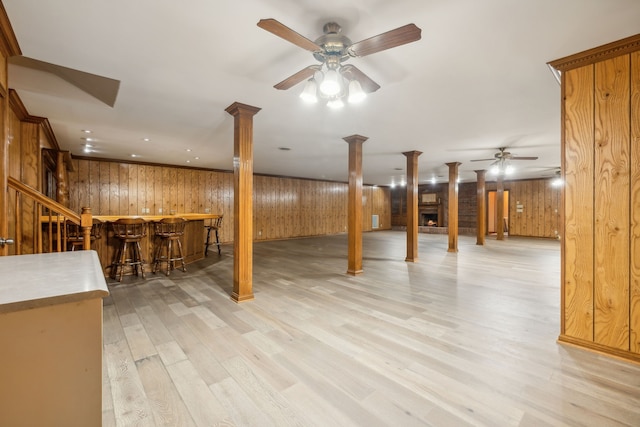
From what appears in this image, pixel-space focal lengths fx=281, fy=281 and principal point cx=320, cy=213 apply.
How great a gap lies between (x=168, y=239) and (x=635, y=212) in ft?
19.0

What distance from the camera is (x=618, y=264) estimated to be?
2.19 meters

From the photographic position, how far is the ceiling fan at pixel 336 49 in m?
1.64

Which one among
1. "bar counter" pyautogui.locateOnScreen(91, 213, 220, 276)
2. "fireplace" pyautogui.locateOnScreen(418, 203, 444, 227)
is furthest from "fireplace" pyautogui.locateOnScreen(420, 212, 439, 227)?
"bar counter" pyautogui.locateOnScreen(91, 213, 220, 276)

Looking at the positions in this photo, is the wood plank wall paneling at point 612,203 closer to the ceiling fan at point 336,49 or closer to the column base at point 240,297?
the ceiling fan at point 336,49

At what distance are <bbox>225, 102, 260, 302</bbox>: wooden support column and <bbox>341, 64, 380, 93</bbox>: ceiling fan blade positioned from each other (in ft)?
5.59

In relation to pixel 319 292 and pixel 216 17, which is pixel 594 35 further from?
pixel 319 292

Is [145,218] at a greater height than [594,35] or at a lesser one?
lesser

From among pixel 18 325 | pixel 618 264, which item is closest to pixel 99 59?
pixel 18 325

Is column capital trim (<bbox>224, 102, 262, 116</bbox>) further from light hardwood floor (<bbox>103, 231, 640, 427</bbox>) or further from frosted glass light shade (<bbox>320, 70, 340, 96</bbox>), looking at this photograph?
light hardwood floor (<bbox>103, 231, 640, 427</bbox>)

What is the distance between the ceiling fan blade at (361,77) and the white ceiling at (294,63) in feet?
0.79

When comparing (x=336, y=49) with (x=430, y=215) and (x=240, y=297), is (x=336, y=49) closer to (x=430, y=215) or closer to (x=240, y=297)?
(x=240, y=297)

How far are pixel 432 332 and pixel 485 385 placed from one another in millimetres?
785

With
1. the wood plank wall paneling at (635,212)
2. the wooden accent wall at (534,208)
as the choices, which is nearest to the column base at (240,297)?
the wood plank wall paneling at (635,212)

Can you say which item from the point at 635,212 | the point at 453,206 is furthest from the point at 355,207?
the point at 453,206
